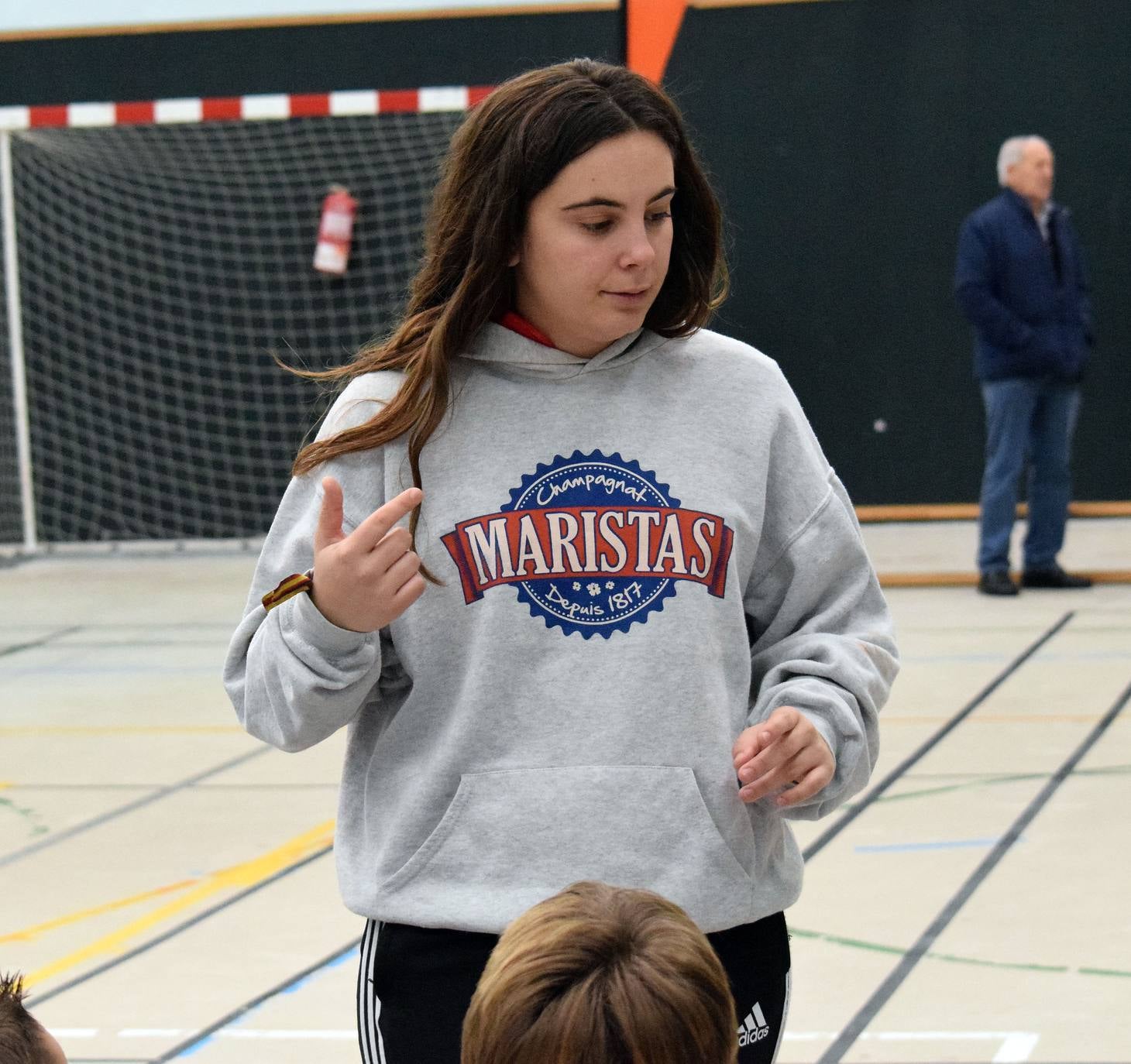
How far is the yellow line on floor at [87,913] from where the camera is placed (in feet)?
11.6

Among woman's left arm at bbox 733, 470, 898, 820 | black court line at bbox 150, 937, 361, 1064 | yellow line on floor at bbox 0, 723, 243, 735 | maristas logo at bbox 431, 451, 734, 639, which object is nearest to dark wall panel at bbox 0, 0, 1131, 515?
yellow line on floor at bbox 0, 723, 243, 735

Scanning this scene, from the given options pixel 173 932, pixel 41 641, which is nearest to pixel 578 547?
pixel 173 932

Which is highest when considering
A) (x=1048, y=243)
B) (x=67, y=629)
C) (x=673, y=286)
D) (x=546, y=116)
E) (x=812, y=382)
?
(x=546, y=116)

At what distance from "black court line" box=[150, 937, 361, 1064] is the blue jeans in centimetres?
420

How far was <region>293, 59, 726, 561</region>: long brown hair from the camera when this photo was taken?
152cm

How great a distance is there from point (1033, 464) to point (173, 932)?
4.68 m

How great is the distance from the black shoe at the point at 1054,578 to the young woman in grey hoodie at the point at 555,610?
5848mm

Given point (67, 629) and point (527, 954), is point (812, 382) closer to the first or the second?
point (67, 629)

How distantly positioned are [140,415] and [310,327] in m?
1.03

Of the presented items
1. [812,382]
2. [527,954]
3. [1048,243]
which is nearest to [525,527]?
[527,954]

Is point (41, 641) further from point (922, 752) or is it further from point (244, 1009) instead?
point (244, 1009)

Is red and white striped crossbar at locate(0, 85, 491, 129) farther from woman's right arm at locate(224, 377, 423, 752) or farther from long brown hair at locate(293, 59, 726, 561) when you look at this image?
woman's right arm at locate(224, 377, 423, 752)

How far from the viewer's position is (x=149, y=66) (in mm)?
9555

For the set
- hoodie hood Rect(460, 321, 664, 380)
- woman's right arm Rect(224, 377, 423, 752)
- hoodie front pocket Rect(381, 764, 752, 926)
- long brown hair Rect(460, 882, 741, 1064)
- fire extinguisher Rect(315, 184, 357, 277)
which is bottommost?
fire extinguisher Rect(315, 184, 357, 277)
